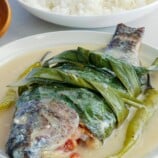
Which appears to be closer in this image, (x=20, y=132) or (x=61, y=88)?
(x=20, y=132)

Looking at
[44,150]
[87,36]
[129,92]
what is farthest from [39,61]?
[44,150]

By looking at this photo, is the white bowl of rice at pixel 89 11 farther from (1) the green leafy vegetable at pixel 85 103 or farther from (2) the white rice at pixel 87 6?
(1) the green leafy vegetable at pixel 85 103

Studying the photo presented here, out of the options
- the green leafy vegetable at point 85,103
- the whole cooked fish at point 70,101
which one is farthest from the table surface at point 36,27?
the green leafy vegetable at point 85,103

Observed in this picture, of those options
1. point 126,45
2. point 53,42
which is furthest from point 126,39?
point 53,42

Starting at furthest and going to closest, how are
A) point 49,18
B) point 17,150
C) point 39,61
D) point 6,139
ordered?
point 49,18 < point 39,61 < point 6,139 < point 17,150

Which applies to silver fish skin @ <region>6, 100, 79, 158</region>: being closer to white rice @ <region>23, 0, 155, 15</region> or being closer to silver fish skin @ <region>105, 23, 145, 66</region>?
silver fish skin @ <region>105, 23, 145, 66</region>

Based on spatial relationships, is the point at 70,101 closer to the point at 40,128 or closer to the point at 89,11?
the point at 40,128

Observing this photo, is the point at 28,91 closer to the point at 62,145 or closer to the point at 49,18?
the point at 62,145
